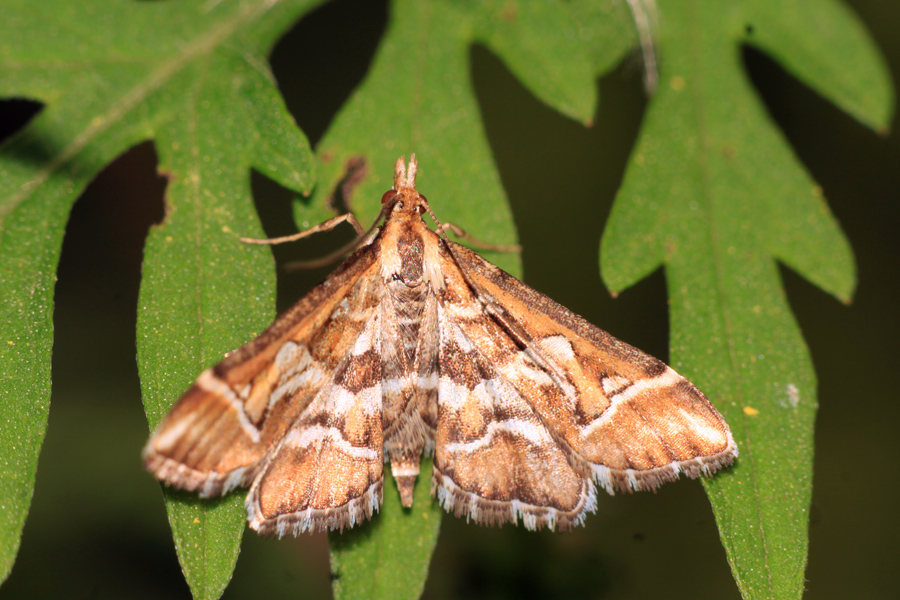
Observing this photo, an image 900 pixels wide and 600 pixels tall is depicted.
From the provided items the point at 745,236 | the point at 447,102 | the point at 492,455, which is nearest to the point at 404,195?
the point at 447,102

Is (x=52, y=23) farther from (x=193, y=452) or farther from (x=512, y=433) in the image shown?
(x=512, y=433)

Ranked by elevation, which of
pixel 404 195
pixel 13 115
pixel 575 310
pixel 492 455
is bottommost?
pixel 575 310

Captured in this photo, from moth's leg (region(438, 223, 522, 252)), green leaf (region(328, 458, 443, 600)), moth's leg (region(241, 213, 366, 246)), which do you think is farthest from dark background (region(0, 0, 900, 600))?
green leaf (region(328, 458, 443, 600))

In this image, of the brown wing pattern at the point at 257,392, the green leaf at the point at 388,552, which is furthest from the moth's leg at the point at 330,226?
the green leaf at the point at 388,552

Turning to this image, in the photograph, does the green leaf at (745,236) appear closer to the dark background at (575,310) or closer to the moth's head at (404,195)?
the dark background at (575,310)

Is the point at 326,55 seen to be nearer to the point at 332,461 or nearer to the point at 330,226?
the point at 330,226

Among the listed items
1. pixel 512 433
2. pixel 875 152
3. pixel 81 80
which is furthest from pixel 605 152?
pixel 81 80
